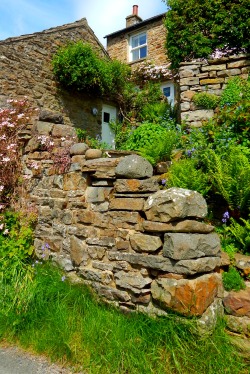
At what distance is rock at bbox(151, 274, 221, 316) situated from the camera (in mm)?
2713

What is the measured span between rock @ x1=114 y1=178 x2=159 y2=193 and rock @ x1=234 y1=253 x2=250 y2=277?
115 cm

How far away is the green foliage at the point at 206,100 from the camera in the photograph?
22.0ft

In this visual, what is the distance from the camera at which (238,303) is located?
2.88m

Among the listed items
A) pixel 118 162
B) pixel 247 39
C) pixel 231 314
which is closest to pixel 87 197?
pixel 118 162

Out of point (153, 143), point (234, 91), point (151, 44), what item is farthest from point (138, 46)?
point (153, 143)

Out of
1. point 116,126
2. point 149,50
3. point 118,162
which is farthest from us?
point 149,50

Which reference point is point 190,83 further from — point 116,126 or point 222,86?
point 116,126

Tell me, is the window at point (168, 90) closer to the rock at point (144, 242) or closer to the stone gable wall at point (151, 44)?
the stone gable wall at point (151, 44)

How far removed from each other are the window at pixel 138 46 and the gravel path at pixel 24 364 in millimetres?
12756

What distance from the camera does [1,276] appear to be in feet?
12.6

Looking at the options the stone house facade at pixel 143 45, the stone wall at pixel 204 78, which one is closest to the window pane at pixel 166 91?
the stone house facade at pixel 143 45

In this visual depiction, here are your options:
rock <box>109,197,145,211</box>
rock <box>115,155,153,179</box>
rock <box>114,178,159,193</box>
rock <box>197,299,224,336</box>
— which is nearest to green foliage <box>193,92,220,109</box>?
rock <box>115,155,153,179</box>

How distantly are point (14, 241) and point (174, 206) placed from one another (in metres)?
2.80

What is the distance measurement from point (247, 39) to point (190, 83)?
2389 millimetres
